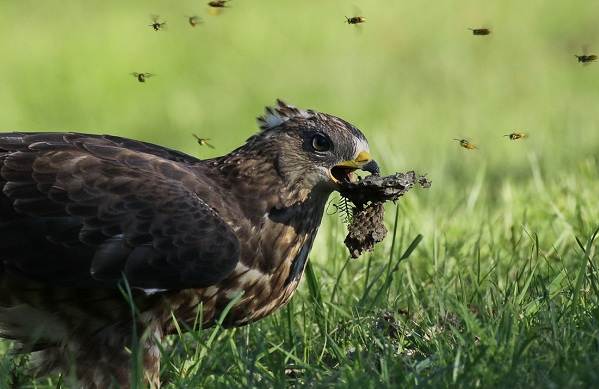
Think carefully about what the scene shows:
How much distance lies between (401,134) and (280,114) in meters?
4.99

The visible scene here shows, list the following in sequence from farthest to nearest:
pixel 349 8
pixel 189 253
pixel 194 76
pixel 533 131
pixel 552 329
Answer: pixel 349 8
pixel 194 76
pixel 533 131
pixel 189 253
pixel 552 329

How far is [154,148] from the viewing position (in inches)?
219

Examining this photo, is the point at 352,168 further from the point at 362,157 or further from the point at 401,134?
the point at 401,134

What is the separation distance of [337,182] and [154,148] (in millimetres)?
838

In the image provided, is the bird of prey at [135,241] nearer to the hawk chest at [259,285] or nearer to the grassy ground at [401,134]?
the hawk chest at [259,285]

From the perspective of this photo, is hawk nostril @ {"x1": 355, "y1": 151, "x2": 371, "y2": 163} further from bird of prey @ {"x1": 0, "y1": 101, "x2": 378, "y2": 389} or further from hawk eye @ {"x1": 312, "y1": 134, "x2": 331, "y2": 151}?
hawk eye @ {"x1": 312, "y1": 134, "x2": 331, "y2": 151}

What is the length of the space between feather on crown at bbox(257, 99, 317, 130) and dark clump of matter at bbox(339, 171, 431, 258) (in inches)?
16.1

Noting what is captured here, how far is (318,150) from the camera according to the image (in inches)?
208

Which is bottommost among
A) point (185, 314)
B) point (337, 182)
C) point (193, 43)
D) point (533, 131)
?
point (193, 43)

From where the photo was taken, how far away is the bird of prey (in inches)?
193

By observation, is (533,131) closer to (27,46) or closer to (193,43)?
(193,43)

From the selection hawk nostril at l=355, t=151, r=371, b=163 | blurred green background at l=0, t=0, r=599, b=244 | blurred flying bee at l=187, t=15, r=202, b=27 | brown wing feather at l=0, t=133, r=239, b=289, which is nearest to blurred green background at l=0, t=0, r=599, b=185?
blurred green background at l=0, t=0, r=599, b=244

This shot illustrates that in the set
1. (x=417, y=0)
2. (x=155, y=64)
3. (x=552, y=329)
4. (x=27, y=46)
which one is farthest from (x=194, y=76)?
(x=552, y=329)

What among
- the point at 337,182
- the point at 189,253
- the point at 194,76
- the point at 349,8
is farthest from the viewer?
the point at 349,8
